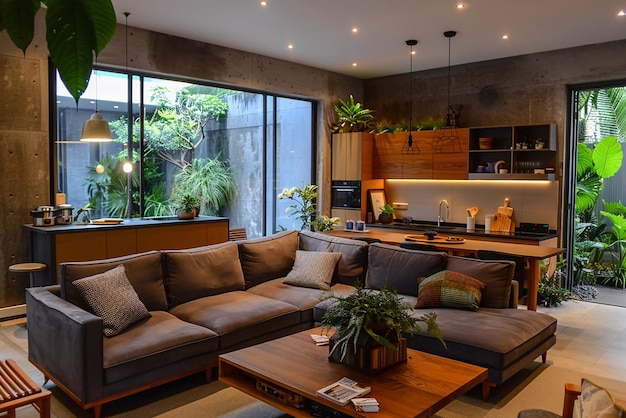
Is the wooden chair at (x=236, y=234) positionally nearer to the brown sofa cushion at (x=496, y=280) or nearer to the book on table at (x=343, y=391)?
the brown sofa cushion at (x=496, y=280)

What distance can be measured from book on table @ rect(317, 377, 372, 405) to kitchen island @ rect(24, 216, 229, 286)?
353cm

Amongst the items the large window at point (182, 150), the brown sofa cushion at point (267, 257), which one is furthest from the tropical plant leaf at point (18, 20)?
the large window at point (182, 150)

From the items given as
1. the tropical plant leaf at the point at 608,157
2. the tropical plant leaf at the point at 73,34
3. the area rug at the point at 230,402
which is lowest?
the area rug at the point at 230,402

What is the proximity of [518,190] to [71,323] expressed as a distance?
6.06 metres

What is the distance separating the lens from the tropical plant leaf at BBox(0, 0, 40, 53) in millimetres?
637

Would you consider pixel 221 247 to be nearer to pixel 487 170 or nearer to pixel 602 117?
pixel 487 170

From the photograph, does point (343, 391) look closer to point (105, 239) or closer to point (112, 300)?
point (112, 300)

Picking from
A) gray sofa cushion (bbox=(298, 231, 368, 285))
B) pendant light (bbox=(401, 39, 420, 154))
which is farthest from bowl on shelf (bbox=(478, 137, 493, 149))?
gray sofa cushion (bbox=(298, 231, 368, 285))

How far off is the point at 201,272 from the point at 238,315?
2.26 feet

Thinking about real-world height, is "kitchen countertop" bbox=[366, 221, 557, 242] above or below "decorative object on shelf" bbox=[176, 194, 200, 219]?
below

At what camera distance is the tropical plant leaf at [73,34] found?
653 millimetres

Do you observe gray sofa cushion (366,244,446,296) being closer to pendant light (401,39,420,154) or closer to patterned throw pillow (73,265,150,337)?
patterned throw pillow (73,265,150,337)

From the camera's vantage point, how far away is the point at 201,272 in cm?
461

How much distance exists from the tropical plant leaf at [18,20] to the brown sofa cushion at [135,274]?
349 centimetres
